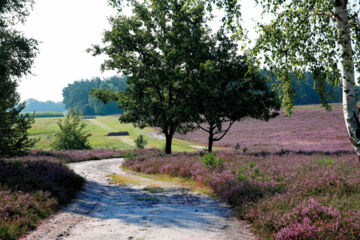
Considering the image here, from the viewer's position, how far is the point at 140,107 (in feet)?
80.5

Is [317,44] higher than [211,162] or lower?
higher

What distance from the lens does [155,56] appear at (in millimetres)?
23250

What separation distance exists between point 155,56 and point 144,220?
17.0m

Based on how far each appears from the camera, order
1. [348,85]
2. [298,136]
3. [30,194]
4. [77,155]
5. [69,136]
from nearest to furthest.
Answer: [348,85], [30,194], [77,155], [69,136], [298,136]

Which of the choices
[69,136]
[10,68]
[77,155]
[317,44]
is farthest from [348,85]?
[69,136]

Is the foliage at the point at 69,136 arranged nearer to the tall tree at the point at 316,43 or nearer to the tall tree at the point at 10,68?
the tall tree at the point at 10,68

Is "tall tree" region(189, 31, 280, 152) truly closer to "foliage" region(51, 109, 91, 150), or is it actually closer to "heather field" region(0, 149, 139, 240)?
"heather field" region(0, 149, 139, 240)

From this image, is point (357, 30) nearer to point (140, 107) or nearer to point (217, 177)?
point (217, 177)

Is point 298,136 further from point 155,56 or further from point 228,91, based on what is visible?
point 155,56

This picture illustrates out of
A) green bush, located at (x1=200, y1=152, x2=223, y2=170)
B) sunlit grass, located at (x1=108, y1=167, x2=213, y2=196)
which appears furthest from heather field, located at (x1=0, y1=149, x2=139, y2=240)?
green bush, located at (x1=200, y1=152, x2=223, y2=170)

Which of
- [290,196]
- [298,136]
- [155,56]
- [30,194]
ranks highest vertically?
[155,56]

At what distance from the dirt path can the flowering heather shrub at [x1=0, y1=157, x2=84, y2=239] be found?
0.40m

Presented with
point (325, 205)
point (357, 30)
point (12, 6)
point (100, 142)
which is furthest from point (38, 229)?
point (100, 142)

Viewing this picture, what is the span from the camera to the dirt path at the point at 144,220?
7.09 metres
